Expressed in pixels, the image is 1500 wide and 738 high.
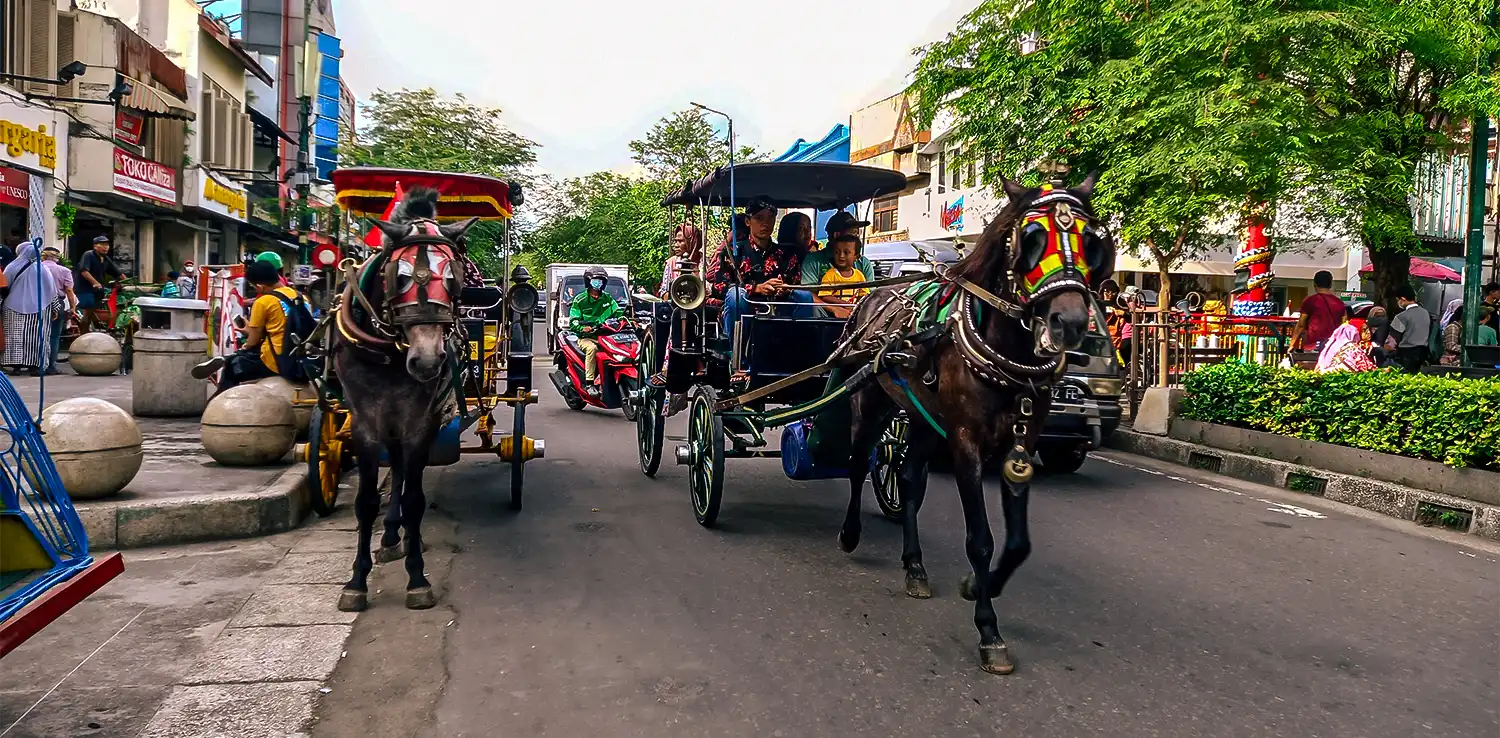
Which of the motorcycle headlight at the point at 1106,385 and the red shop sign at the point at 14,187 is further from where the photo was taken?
the red shop sign at the point at 14,187

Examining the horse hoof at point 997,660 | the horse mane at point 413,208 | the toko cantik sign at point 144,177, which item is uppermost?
the toko cantik sign at point 144,177

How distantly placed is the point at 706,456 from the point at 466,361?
1.74m

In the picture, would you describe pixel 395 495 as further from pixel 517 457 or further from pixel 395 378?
pixel 517 457

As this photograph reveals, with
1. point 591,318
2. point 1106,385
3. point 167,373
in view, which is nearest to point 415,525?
point 1106,385

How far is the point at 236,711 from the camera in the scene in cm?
396

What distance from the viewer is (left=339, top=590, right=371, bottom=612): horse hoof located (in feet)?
17.1

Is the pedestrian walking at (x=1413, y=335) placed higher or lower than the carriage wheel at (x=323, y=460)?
higher

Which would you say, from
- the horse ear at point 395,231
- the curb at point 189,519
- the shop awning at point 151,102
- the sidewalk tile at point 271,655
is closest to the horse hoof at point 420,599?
the sidewalk tile at point 271,655

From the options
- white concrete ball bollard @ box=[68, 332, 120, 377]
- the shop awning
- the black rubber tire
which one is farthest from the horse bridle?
the shop awning

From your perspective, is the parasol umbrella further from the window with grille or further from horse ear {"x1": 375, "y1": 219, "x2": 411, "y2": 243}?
horse ear {"x1": 375, "y1": 219, "x2": 411, "y2": 243}

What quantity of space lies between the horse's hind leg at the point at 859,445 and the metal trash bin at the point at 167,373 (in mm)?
7464

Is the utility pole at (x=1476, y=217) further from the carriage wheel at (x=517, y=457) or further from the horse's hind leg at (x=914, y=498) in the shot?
the carriage wheel at (x=517, y=457)

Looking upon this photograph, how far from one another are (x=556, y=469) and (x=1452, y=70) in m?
11.2

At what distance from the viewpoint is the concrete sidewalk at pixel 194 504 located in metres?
6.32
